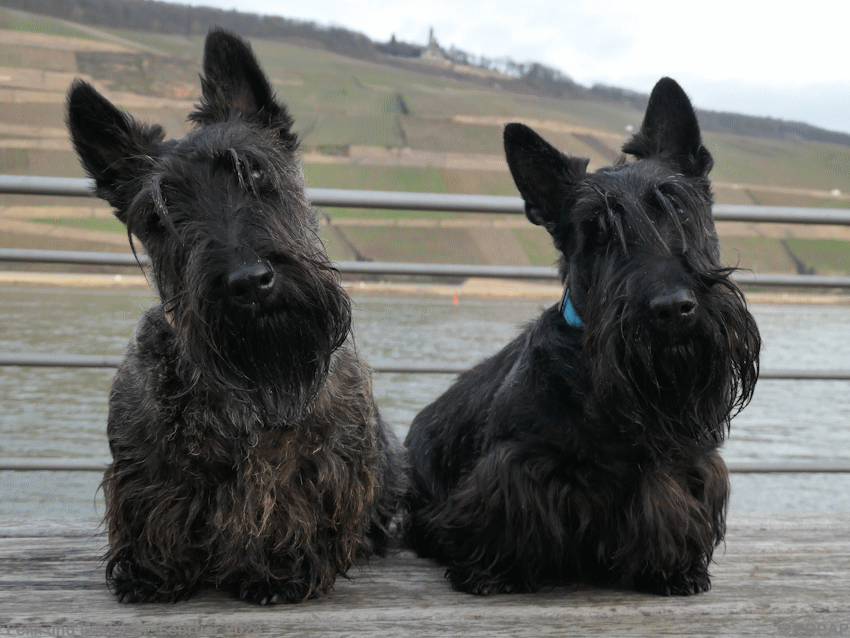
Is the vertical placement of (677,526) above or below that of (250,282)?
below

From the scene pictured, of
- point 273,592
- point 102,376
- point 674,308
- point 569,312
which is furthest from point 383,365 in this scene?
point 102,376

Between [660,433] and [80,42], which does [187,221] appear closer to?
[660,433]

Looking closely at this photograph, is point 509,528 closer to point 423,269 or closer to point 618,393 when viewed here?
point 618,393

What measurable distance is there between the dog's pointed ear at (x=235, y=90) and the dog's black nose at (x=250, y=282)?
0.59m

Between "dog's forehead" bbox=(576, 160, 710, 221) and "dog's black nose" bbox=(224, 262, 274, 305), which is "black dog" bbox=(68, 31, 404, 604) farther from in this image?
"dog's forehead" bbox=(576, 160, 710, 221)

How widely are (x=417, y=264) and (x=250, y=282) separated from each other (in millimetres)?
1645

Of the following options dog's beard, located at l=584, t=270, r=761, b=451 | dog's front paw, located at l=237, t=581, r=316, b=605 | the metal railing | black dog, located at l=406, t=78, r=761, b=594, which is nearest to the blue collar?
black dog, located at l=406, t=78, r=761, b=594

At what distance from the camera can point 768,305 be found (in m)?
4.09

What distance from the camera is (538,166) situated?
2.05 meters

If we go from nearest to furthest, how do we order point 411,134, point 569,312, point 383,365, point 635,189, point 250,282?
point 250,282
point 635,189
point 569,312
point 383,365
point 411,134

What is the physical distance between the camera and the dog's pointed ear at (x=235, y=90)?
1.88m

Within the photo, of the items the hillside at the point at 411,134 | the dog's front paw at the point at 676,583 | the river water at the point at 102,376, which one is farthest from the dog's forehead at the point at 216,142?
the hillside at the point at 411,134

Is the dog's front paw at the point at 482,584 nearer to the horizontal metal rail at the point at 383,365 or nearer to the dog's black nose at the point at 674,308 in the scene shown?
the dog's black nose at the point at 674,308

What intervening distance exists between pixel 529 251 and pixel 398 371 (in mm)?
54635
